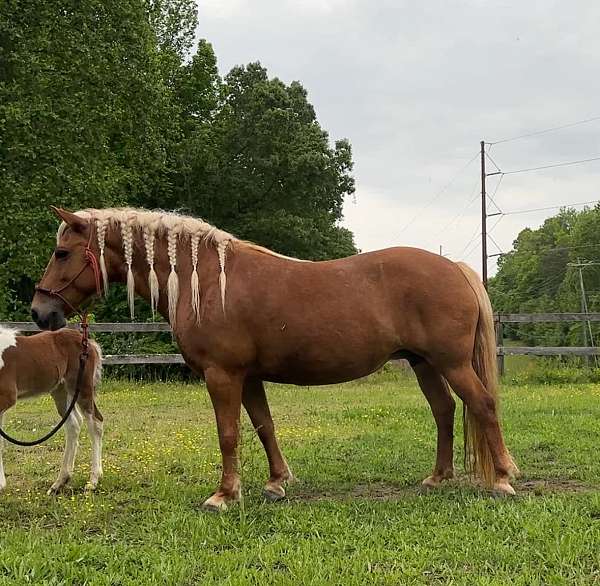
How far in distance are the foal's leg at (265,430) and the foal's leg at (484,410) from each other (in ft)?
4.99

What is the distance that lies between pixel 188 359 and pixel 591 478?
3507 millimetres

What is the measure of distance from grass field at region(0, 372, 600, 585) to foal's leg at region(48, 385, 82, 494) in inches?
5.5

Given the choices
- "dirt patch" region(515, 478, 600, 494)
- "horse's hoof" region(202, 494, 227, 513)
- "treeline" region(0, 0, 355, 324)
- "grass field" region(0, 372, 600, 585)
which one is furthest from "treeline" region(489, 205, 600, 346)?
"horse's hoof" region(202, 494, 227, 513)

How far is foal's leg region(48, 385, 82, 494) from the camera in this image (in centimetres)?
538

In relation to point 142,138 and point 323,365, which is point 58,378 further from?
point 142,138

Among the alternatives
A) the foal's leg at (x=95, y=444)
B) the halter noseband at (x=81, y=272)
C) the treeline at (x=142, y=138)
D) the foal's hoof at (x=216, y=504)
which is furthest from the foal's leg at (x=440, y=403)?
the treeline at (x=142, y=138)

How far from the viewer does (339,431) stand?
809cm

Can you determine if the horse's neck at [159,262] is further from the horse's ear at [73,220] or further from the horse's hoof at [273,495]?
the horse's hoof at [273,495]

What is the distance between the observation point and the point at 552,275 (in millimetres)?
69188

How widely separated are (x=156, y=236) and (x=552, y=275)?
70.3 m

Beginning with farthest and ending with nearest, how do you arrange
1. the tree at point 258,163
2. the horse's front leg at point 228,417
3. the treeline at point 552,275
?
1. the treeline at point 552,275
2. the tree at point 258,163
3. the horse's front leg at point 228,417

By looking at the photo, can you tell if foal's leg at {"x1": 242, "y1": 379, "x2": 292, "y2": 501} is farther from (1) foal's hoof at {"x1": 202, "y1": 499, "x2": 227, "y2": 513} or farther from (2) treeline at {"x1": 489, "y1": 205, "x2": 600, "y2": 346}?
(2) treeline at {"x1": 489, "y1": 205, "x2": 600, "y2": 346}

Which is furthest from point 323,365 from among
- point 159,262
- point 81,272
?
point 81,272

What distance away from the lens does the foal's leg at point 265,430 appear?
5145mm
